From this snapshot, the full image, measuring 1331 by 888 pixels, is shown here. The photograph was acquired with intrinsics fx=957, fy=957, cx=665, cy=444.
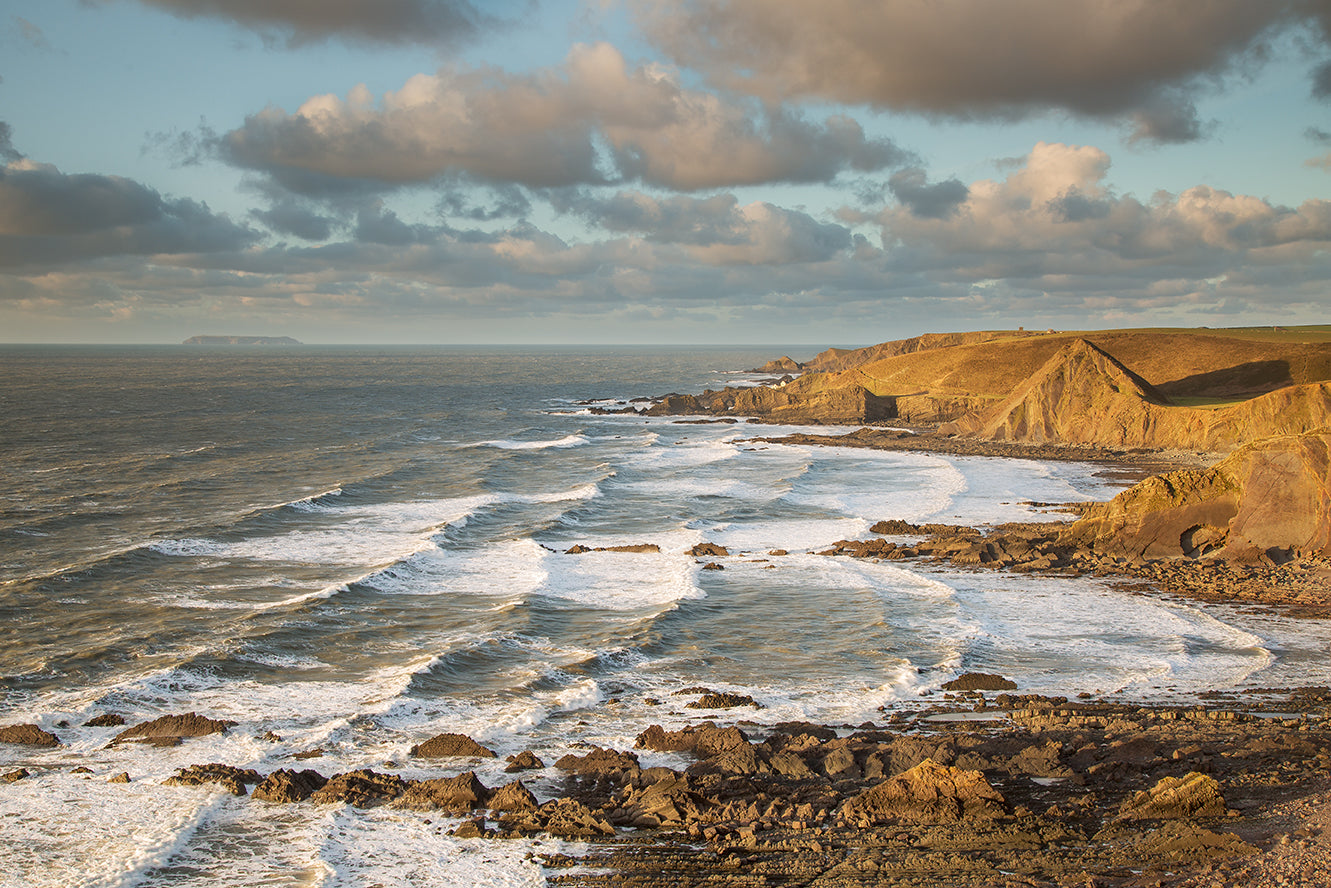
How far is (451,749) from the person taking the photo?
17484 mm

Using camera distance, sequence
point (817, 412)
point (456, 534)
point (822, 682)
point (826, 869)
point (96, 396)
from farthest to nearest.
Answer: point (96, 396), point (817, 412), point (456, 534), point (822, 682), point (826, 869)

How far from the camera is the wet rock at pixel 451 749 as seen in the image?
17344mm

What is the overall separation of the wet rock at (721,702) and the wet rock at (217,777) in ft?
27.7

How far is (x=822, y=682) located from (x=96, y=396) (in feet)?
362

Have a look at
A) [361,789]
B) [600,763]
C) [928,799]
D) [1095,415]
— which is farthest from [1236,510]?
[1095,415]

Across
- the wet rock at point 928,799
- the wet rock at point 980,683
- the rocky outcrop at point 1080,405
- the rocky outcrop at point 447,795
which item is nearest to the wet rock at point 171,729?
the rocky outcrop at point 447,795

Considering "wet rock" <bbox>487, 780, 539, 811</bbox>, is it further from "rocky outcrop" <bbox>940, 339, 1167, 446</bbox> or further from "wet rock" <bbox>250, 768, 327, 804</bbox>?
"rocky outcrop" <bbox>940, 339, 1167, 446</bbox>

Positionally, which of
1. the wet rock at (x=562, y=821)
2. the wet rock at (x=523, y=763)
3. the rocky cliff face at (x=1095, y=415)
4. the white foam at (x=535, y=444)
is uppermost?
the rocky cliff face at (x=1095, y=415)

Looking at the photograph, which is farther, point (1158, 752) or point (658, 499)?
point (658, 499)

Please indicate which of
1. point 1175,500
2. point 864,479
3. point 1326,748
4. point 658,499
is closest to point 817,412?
point 864,479

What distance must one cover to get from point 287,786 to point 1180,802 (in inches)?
543

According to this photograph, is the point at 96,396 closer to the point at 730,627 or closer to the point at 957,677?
the point at 730,627

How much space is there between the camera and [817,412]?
91438 millimetres

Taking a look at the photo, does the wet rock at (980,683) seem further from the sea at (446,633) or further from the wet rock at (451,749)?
the wet rock at (451,749)
